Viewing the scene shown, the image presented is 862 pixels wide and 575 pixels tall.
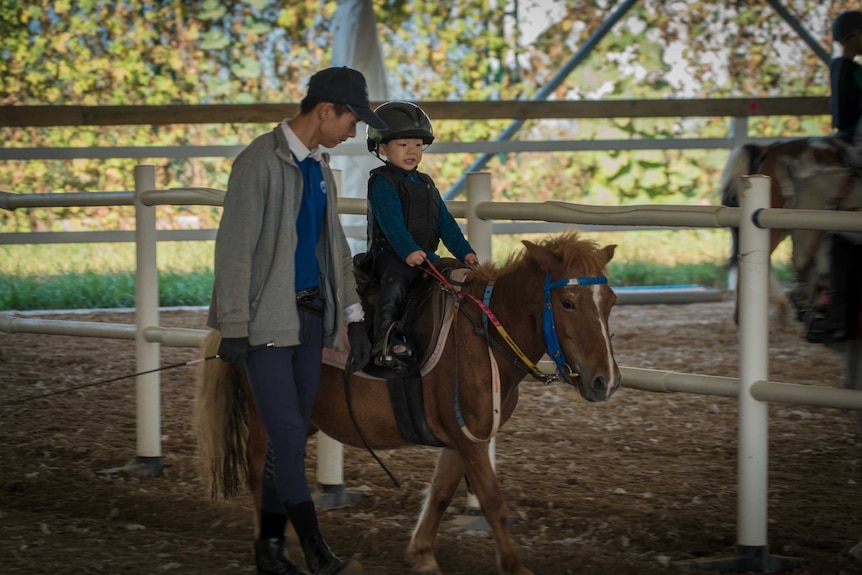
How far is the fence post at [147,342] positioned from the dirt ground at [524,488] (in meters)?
0.13

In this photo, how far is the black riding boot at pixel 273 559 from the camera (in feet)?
11.5

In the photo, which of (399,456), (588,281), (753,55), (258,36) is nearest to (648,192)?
(753,55)

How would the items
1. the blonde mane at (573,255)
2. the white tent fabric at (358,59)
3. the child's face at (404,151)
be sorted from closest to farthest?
the blonde mane at (573,255)
the child's face at (404,151)
the white tent fabric at (358,59)

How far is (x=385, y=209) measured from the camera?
144 inches

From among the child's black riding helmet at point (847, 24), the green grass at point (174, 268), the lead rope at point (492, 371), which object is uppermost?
the child's black riding helmet at point (847, 24)

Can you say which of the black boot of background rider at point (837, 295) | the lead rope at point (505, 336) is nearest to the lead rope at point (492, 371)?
the lead rope at point (505, 336)

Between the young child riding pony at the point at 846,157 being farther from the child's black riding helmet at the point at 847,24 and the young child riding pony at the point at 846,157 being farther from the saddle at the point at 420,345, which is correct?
the saddle at the point at 420,345

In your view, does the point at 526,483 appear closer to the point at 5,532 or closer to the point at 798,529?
the point at 798,529

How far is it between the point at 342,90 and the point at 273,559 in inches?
58.4

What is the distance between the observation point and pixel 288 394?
340 centimetres

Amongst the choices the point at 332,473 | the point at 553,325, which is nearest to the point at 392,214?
the point at 553,325

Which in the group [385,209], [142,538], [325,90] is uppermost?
[325,90]

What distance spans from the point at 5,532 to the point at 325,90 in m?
2.22

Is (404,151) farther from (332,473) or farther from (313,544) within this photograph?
(332,473)
